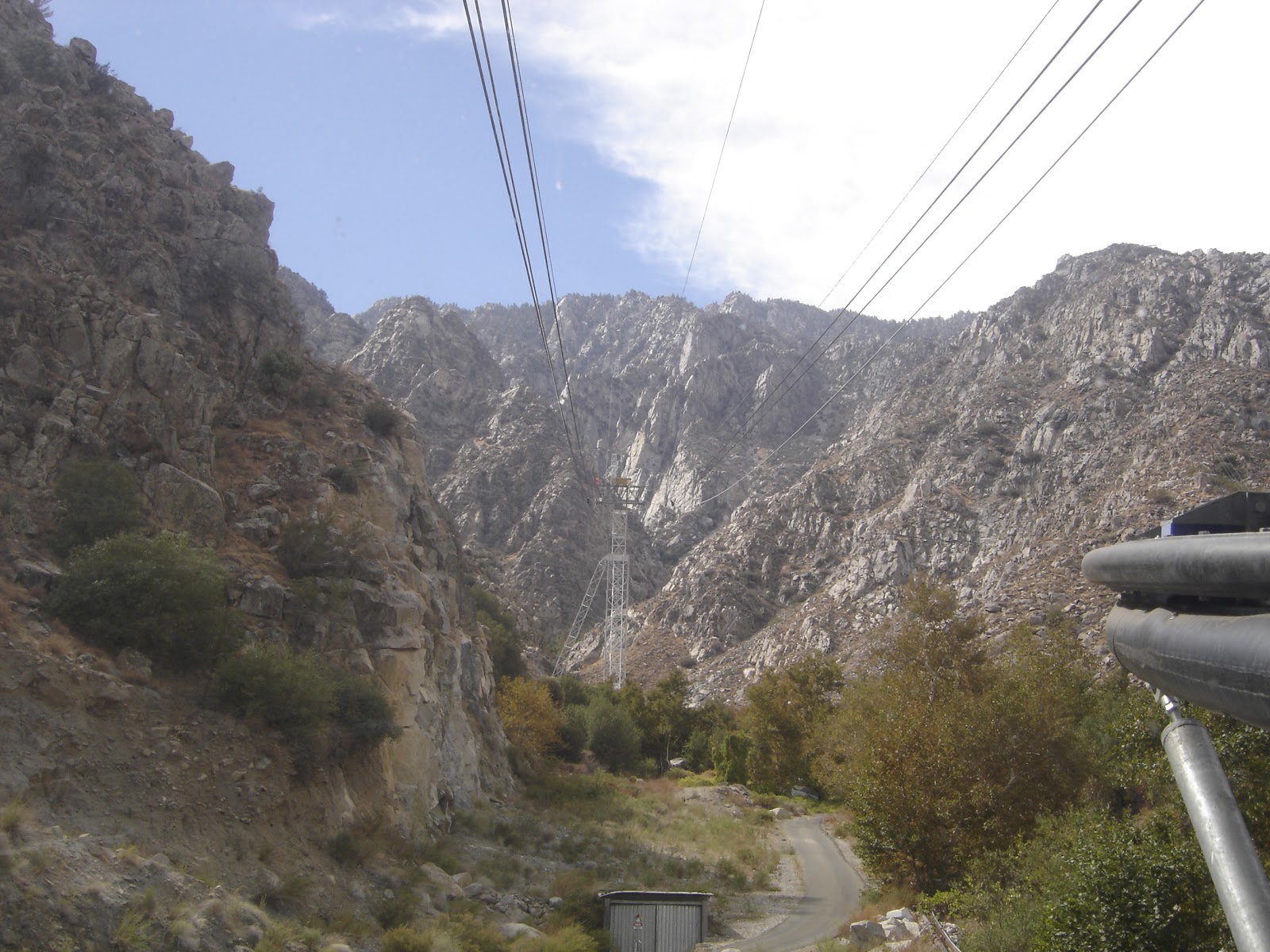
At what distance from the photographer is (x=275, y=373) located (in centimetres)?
3169

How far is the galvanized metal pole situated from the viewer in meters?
4.16

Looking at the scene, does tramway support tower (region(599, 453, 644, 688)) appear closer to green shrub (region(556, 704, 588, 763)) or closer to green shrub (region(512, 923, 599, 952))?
green shrub (region(556, 704, 588, 763))

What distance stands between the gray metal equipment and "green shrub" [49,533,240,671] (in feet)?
59.9

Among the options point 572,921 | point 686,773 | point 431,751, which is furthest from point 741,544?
point 572,921

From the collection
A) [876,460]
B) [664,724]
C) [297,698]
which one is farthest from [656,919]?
[876,460]

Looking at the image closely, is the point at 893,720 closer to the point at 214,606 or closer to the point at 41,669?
the point at 214,606

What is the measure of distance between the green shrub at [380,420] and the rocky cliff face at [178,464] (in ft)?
1.11

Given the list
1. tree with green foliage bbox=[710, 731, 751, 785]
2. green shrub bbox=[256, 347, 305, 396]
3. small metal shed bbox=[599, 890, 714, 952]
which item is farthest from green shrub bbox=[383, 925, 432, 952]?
tree with green foliage bbox=[710, 731, 751, 785]

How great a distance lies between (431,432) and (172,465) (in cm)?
8003

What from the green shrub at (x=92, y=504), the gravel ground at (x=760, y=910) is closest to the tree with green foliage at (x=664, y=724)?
the gravel ground at (x=760, y=910)

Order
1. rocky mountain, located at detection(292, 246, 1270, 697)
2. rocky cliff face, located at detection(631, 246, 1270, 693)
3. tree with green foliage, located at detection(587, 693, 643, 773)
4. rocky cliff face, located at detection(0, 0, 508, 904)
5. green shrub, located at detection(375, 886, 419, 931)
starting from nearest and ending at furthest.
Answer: rocky cliff face, located at detection(0, 0, 508, 904)
green shrub, located at detection(375, 886, 419, 931)
tree with green foliage, located at detection(587, 693, 643, 773)
rocky cliff face, located at detection(631, 246, 1270, 693)
rocky mountain, located at detection(292, 246, 1270, 697)

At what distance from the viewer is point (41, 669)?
15680mm

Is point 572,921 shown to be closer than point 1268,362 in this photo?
Yes

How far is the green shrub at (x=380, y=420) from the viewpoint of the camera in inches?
1330
